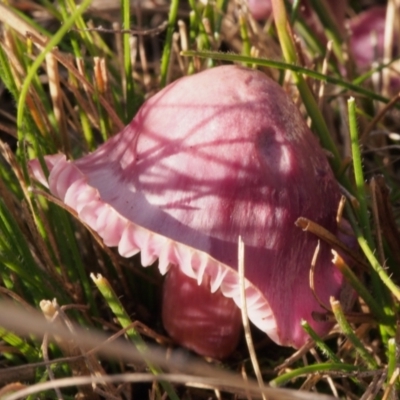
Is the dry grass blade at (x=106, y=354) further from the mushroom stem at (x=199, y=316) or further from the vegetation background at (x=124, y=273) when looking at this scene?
the mushroom stem at (x=199, y=316)

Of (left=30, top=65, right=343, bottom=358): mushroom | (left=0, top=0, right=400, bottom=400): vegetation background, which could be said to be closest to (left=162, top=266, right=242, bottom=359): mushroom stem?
(left=0, top=0, right=400, bottom=400): vegetation background

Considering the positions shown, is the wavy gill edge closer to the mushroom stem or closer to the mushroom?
the mushroom

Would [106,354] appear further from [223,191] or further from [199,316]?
[223,191]

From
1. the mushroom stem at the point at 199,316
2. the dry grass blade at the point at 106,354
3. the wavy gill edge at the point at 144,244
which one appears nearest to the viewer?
the dry grass blade at the point at 106,354

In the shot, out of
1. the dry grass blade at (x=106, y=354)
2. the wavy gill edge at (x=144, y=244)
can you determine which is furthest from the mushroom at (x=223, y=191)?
the dry grass blade at (x=106, y=354)

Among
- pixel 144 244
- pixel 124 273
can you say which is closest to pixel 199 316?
pixel 124 273

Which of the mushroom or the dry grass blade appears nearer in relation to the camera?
the dry grass blade
